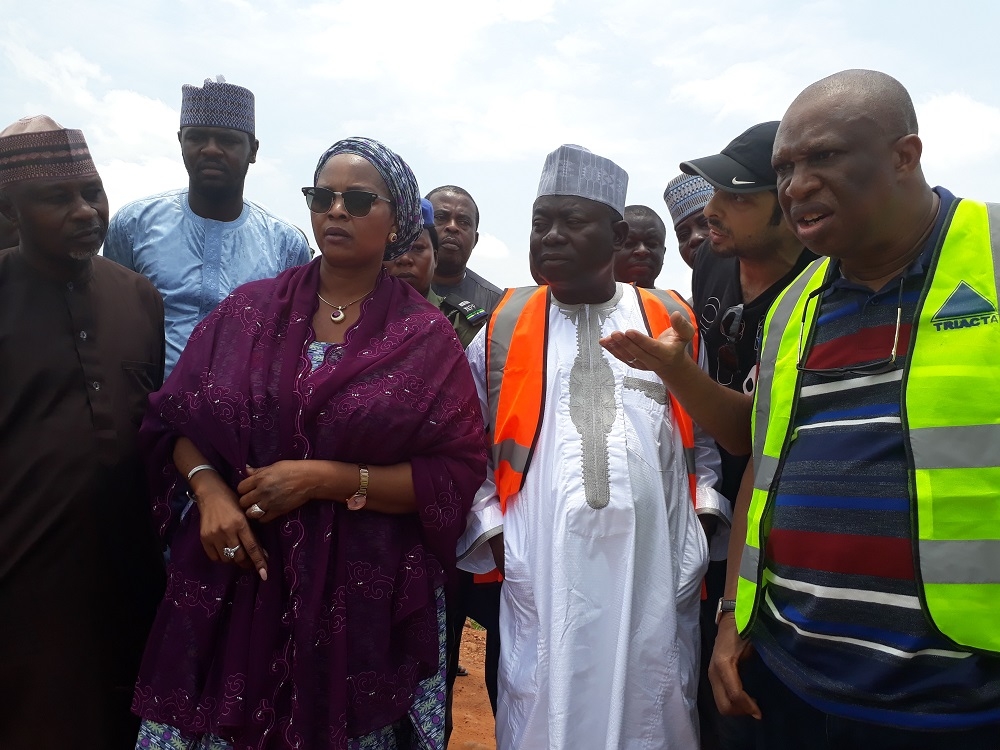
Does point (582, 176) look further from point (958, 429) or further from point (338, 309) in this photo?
point (958, 429)

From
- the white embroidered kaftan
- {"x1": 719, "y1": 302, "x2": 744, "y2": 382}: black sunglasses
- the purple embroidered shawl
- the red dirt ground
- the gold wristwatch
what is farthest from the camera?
the red dirt ground

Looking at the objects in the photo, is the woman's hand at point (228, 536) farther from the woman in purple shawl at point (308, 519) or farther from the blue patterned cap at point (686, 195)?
the blue patterned cap at point (686, 195)

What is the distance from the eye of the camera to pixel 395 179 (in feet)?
9.46

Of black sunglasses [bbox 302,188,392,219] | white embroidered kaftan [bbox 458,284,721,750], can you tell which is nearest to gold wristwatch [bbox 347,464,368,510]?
white embroidered kaftan [bbox 458,284,721,750]

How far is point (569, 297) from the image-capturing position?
3254mm

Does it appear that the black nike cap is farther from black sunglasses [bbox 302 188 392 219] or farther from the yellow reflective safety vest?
black sunglasses [bbox 302 188 392 219]

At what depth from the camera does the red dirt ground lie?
213 inches

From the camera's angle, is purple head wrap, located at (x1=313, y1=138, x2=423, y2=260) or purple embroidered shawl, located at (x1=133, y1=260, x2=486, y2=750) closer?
purple embroidered shawl, located at (x1=133, y1=260, x2=486, y2=750)

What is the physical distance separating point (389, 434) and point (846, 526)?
52.4 inches

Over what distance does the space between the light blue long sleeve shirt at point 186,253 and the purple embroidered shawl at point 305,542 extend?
94 cm

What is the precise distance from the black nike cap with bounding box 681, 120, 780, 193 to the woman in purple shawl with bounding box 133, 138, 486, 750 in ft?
3.94

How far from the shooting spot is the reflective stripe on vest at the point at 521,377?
2961 mm

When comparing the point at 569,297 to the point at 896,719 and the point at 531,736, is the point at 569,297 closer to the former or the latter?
the point at 531,736

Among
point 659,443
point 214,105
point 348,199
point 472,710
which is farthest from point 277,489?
point 472,710
